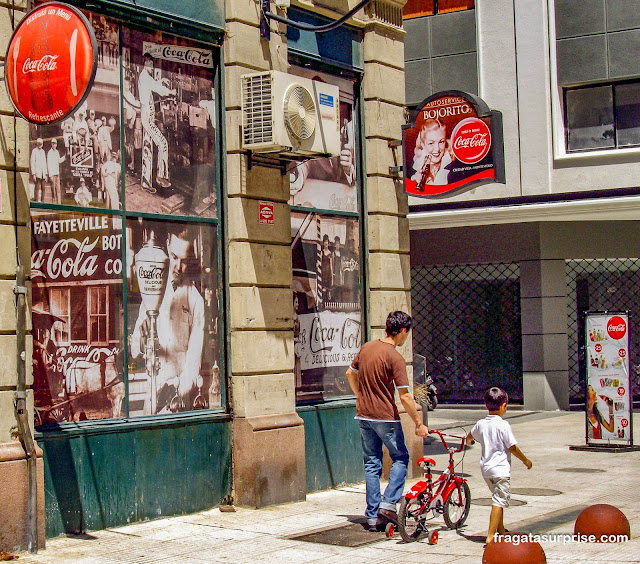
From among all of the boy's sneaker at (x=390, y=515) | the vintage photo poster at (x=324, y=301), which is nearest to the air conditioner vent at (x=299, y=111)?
the vintage photo poster at (x=324, y=301)

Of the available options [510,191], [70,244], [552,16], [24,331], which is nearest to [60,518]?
[24,331]

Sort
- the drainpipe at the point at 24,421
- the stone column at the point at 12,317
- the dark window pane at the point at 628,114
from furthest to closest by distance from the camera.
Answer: the dark window pane at the point at 628,114, the drainpipe at the point at 24,421, the stone column at the point at 12,317

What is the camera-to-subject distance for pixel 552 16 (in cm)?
2197

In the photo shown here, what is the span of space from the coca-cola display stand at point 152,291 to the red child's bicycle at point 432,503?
8.89ft

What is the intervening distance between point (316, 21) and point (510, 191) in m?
11.1

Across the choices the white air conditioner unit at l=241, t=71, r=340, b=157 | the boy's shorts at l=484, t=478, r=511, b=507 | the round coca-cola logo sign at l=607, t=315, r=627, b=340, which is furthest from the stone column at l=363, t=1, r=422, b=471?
the boy's shorts at l=484, t=478, r=511, b=507

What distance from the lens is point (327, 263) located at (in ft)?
39.7

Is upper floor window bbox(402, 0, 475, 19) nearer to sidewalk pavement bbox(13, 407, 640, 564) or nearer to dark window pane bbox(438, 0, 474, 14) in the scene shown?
dark window pane bbox(438, 0, 474, 14)

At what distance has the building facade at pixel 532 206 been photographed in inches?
848

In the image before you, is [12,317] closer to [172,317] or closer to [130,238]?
[130,238]

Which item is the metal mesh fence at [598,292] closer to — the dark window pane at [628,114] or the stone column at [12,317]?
the dark window pane at [628,114]

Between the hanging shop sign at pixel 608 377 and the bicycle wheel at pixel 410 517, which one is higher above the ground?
the hanging shop sign at pixel 608 377

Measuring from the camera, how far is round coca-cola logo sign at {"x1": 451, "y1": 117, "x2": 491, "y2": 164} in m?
12.9

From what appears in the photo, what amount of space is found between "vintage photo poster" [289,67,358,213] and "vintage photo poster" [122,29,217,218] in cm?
137
